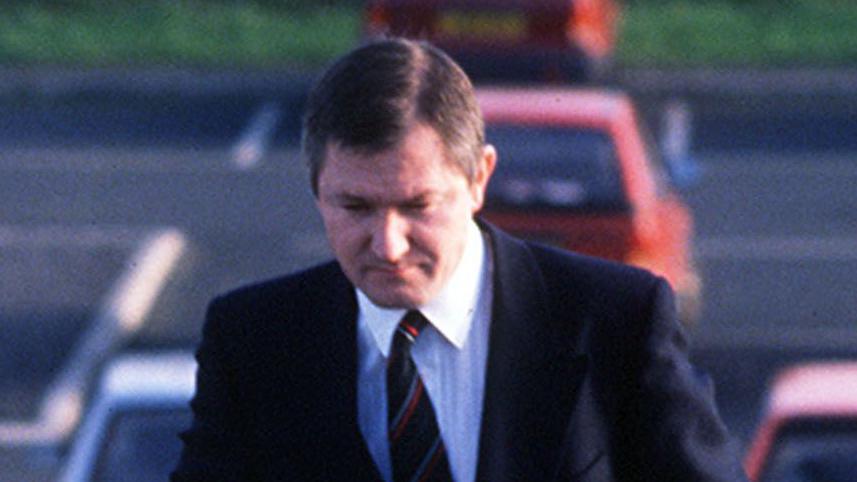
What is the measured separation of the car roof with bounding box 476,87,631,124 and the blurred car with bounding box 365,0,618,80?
5005mm

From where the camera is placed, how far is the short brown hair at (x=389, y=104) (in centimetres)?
234

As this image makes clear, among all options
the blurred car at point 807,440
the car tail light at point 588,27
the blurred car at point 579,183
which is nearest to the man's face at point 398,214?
the blurred car at point 807,440

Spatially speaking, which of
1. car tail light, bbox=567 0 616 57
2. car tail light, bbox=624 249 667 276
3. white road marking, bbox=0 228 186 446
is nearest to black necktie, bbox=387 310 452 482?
white road marking, bbox=0 228 186 446

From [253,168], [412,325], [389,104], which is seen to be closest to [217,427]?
[412,325]

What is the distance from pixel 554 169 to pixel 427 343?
6.70m

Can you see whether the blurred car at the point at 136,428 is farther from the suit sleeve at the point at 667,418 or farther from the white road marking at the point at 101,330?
the suit sleeve at the point at 667,418

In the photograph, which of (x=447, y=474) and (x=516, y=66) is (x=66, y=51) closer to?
(x=516, y=66)

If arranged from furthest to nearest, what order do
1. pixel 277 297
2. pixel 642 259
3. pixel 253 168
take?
pixel 253 168
pixel 642 259
pixel 277 297

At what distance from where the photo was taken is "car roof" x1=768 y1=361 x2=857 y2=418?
198 inches

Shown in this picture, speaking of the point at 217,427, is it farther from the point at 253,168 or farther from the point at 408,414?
the point at 253,168

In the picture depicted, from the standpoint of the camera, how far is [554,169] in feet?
30.2

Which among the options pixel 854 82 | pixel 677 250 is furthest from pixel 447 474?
pixel 854 82

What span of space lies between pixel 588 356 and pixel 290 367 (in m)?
0.42

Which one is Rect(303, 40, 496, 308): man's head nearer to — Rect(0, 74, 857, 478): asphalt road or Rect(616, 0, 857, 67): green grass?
Rect(0, 74, 857, 478): asphalt road
